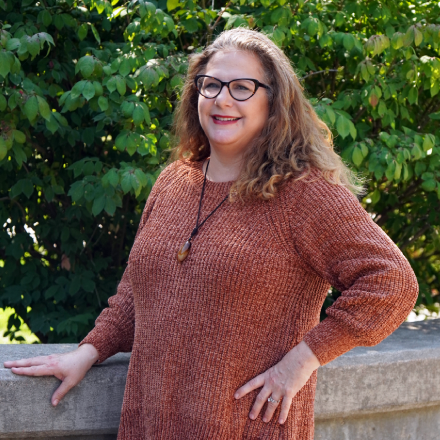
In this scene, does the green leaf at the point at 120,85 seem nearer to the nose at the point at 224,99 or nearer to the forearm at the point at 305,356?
the nose at the point at 224,99

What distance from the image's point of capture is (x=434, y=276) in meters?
4.11

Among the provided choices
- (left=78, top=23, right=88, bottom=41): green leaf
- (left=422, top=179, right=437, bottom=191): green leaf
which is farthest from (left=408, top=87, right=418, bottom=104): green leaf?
(left=78, top=23, right=88, bottom=41): green leaf

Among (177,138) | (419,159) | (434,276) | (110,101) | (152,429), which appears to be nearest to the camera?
(152,429)

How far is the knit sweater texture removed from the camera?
5.83 feet

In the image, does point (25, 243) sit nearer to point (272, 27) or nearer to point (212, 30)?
point (212, 30)

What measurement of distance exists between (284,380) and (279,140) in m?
0.72

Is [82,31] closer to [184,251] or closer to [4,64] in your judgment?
[4,64]

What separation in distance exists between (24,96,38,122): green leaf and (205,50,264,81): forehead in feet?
2.85

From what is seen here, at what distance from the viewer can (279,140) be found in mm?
1995

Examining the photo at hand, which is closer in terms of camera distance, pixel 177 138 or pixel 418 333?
pixel 177 138

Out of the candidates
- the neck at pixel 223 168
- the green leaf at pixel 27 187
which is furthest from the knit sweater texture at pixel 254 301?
the green leaf at pixel 27 187

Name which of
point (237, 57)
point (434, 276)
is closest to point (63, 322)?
point (237, 57)

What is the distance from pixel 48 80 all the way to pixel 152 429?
1.84 m

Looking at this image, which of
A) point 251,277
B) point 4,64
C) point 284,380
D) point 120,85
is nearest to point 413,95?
point 120,85
